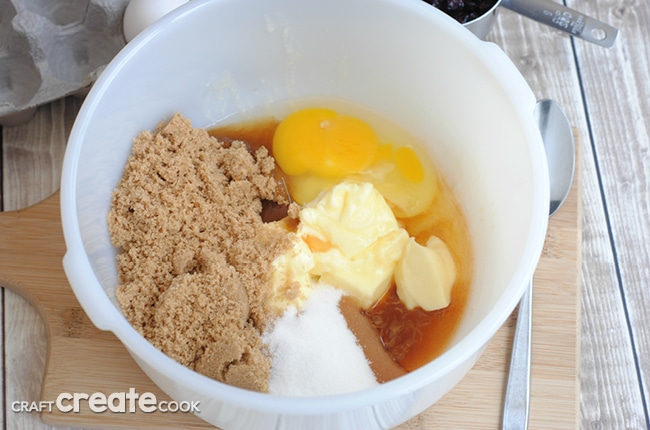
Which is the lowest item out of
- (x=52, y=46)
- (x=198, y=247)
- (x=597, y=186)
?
(x=597, y=186)

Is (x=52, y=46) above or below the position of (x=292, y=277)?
above

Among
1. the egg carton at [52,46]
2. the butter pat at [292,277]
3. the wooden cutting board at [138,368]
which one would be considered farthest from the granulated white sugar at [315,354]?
the egg carton at [52,46]

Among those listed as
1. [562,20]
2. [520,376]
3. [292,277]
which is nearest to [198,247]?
[292,277]

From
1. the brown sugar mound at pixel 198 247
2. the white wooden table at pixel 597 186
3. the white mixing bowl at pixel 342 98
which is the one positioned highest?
the white mixing bowl at pixel 342 98

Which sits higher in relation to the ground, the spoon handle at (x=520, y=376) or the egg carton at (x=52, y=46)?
the egg carton at (x=52, y=46)

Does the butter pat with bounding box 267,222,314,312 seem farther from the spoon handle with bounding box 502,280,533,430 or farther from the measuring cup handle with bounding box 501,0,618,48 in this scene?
the measuring cup handle with bounding box 501,0,618,48

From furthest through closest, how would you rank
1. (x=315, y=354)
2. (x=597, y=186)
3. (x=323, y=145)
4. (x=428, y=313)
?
1. (x=597, y=186)
2. (x=323, y=145)
3. (x=428, y=313)
4. (x=315, y=354)

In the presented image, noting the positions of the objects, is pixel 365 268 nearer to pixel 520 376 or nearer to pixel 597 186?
pixel 520 376

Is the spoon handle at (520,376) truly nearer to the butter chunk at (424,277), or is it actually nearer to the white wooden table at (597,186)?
the butter chunk at (424,277)
